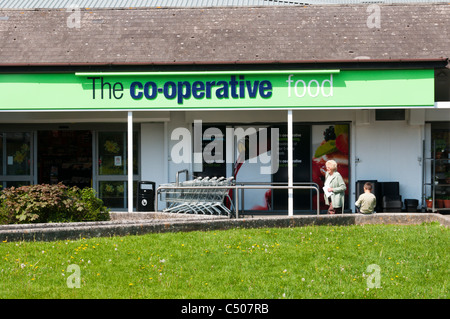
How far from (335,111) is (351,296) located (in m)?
10.3

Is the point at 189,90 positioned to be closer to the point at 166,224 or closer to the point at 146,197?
the point at 146,197

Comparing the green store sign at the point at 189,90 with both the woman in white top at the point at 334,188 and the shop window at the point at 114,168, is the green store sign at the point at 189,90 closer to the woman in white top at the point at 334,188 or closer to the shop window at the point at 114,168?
the woman in white top at the point at 334,188

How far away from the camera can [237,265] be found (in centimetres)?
800

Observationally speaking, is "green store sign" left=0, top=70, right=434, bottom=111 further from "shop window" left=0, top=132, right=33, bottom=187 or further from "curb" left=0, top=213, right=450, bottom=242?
"curb" left=0, top=213, right=450, bottom=242

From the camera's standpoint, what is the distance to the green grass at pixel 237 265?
265 inches

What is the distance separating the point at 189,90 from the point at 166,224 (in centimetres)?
471

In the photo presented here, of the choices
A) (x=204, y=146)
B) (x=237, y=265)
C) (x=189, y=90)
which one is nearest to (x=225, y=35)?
(x=189, y=90)

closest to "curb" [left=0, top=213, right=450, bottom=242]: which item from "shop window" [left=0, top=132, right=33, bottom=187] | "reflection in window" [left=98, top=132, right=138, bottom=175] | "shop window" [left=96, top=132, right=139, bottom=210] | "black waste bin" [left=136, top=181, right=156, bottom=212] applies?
"black waste bin" [left=136, top=181, right=156, bottom=212]

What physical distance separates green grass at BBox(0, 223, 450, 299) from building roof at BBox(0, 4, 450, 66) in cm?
553

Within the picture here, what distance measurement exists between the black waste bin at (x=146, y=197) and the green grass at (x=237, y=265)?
203 inches

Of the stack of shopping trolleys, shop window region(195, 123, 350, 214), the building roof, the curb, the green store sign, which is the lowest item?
the curb

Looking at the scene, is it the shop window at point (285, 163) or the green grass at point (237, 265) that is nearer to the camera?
the green grass at point (237, 265)

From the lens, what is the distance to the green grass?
22.1ft

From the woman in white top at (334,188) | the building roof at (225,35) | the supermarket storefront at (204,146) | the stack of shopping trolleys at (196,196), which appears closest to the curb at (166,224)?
the woman in white top at (334,188)
